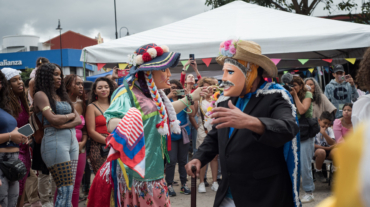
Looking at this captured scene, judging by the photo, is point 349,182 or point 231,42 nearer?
point 349,182

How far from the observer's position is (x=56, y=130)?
4035 mm

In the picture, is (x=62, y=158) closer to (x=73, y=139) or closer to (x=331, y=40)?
(x=73, y=139)

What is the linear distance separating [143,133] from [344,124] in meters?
4.35

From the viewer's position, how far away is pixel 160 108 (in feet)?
10.6

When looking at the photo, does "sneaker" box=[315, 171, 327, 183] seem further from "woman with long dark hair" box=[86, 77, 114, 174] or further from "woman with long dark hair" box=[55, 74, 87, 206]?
"woman with long dark hair" box=[55, 74, 87, 206]

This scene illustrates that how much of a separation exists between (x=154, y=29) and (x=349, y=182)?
289 inches

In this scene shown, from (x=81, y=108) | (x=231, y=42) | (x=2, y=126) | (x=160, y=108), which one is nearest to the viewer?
(x=231, y=42)

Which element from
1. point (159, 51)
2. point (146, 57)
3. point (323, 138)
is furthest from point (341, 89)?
point (146, 57)

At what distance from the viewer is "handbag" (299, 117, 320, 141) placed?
5230 millimetres

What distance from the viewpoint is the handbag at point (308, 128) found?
5.23 meters

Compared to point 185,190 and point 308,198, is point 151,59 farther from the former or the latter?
point 308,198

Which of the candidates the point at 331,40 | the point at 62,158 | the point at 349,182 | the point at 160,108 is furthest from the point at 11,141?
the point at 331,40

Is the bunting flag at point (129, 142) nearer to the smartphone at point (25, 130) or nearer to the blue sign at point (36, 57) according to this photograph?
the smartphone at point (25, 130)

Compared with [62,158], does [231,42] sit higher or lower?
higher
